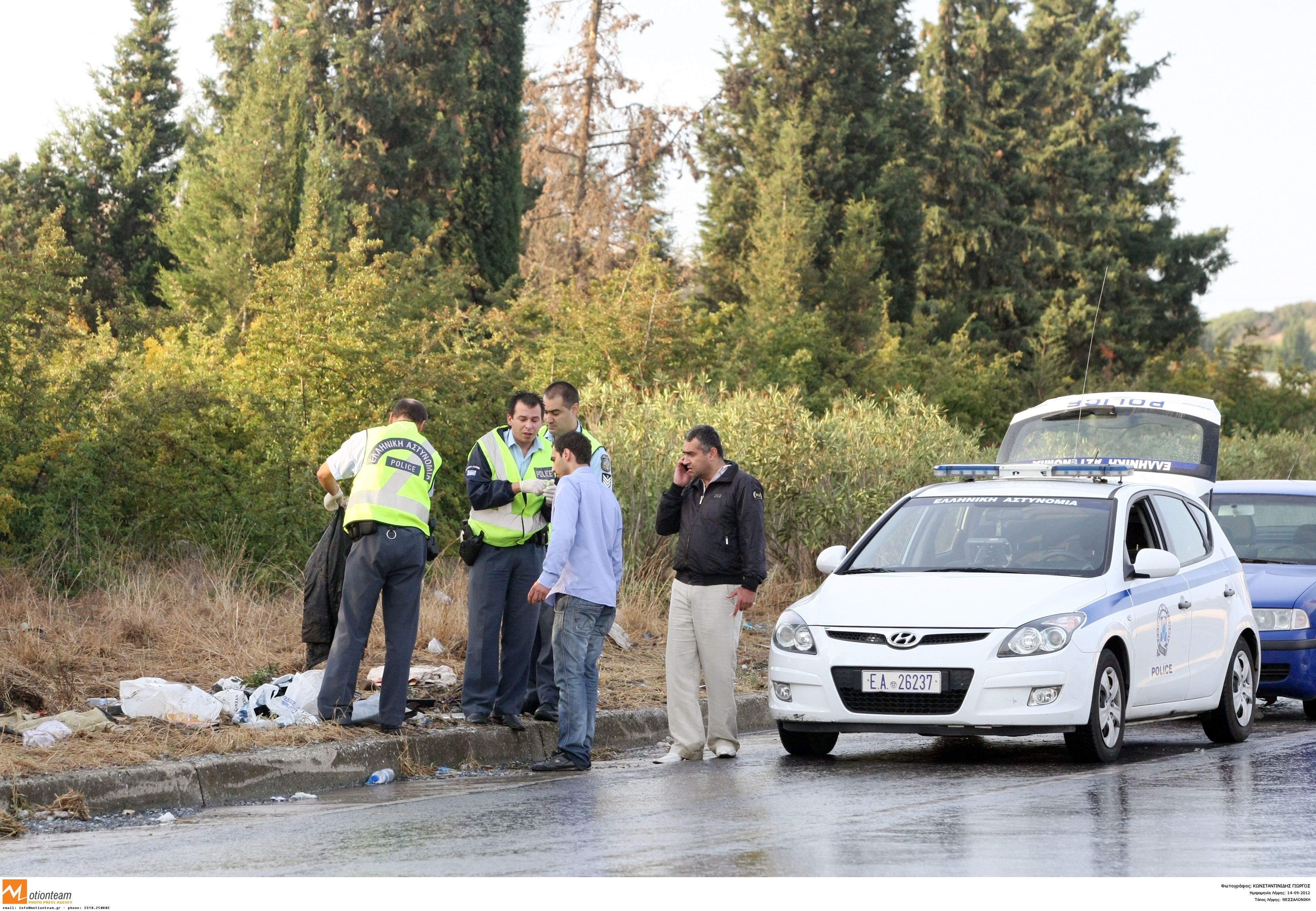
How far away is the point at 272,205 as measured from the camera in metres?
35.2

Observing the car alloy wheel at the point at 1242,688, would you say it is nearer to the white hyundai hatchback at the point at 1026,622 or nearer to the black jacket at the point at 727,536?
the white hyundai hatchback at the point at 1026,622

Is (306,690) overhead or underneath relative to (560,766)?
overhead

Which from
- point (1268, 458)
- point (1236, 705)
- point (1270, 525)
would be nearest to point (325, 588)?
point (1236, 705)

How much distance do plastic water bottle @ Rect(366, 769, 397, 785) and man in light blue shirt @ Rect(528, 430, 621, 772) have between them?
0.87 m

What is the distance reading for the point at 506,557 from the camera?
974 centimetres

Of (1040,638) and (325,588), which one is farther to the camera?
(325,588)

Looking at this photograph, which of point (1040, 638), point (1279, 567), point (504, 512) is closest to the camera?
point (1040, 638)

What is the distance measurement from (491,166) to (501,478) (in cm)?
2954

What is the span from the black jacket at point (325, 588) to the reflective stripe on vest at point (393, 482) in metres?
0.32

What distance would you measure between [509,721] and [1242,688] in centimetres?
486

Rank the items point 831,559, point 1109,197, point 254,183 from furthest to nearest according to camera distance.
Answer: point 1109,197
point 254,183
point 831,559

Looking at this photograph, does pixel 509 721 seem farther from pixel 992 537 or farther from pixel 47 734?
pixel 992 537

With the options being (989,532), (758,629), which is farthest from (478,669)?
(758,629)

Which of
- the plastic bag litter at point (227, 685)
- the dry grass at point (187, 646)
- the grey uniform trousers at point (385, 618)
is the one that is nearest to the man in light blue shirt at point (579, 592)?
the grey uniform trousers at point (385, 618)
